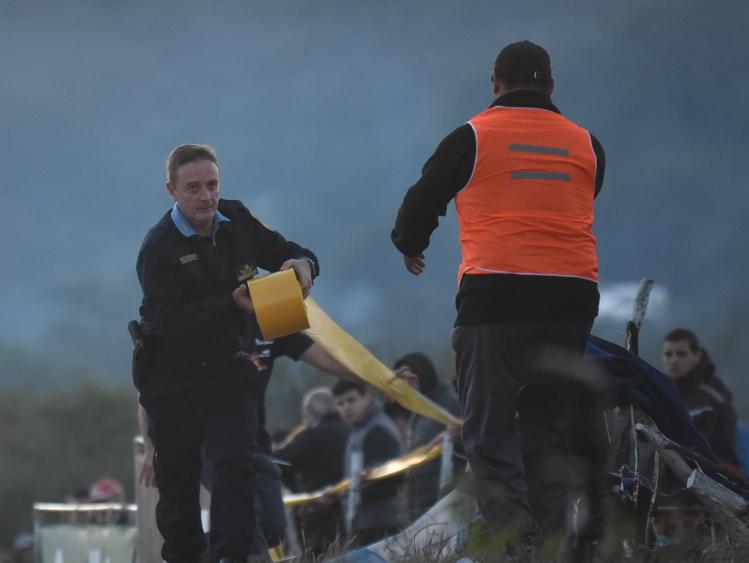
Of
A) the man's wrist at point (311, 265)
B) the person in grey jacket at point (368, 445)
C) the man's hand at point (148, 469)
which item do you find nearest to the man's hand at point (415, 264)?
the man's wrist at point (311, 265)

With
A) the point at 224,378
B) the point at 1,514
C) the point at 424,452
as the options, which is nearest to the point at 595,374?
the point at 224,378

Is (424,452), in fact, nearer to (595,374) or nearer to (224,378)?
(224,378)

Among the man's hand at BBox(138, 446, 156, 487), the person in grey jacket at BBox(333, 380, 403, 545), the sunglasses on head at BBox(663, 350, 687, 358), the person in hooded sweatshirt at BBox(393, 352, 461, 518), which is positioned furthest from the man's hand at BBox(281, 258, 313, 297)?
the sunglasses on head at BBox(663, 350, 687, 358)

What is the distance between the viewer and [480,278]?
549cm

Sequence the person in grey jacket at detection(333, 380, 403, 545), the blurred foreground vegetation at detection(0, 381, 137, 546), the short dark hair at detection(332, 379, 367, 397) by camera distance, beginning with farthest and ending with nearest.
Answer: the blurred foreground vegetation at detection(0, 381, 137, 546)
the short dark hair at detection(332, 379, 367, 397)
the person in grey jacket at detection(333, 380, 403, 545)

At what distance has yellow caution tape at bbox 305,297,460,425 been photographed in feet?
26.4

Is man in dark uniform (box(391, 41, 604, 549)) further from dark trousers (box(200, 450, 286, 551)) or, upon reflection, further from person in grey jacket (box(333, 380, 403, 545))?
person in grey jacket (box(333, 380, 403, 545))

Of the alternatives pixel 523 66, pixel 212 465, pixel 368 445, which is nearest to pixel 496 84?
pixel 523 66

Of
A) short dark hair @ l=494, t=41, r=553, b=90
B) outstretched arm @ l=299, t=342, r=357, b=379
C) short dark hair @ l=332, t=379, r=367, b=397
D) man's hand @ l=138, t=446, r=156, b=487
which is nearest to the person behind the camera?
short dark hair @ l=494, t=41, r=553, b=90

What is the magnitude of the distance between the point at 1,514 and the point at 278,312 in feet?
148

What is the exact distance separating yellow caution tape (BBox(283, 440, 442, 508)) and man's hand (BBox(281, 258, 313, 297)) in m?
3.61

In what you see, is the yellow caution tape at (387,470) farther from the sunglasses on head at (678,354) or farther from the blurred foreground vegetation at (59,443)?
the blurred foreground vegetation at (59,443)

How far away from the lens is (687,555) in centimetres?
533

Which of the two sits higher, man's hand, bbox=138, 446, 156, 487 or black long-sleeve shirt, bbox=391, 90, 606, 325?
black long-sleeve shirt, bbox=391, 90, 606, 325
